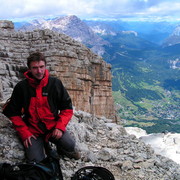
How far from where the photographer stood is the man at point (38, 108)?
8.02 meters

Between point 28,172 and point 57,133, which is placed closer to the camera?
point 28,172

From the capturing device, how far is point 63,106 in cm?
859

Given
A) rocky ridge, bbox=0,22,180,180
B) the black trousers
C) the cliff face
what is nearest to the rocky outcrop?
rocky ridge, bbox=0,22,180,180

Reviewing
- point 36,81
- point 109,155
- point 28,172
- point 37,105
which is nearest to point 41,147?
point 37,105

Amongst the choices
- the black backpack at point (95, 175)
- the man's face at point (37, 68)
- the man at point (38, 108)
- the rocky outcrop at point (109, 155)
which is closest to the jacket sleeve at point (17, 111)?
the man at point (38, 108)

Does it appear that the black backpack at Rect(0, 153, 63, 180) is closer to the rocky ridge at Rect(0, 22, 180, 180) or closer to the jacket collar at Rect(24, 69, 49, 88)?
the rocky ridge at Rect(0, 22, 180, 180)

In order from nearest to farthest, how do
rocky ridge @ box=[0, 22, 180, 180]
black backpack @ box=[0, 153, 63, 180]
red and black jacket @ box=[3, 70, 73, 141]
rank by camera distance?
black backpack @ box=[0, 153, 63, 180], red and black jacket @ box=[3, 70, 73, 141], rocky ridge @ box=[0, 22, 180, 180]

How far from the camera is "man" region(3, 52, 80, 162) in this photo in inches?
316

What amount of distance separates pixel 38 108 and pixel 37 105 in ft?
0.36

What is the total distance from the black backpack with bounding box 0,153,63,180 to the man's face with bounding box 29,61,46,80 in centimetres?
280

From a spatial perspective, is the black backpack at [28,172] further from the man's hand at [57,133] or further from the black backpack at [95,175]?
the man's hand at [57,133]

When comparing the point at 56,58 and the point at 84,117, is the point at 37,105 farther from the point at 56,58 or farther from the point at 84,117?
the point at 56,58

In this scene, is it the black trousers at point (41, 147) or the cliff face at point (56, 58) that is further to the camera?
the cliff face at point (56, 58)

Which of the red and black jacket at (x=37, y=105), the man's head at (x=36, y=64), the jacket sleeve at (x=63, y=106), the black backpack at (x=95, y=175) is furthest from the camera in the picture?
the jacket sleeve at (x=63, y=106)
